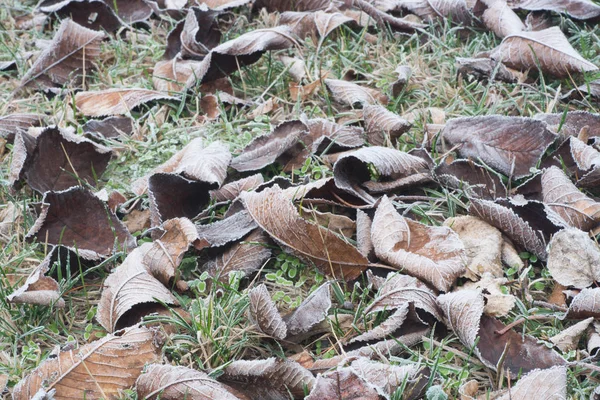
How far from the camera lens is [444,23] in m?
3.31

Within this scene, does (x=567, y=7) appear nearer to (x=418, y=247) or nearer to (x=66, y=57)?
(x=418, y=247)

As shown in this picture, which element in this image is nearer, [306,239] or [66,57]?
[306,239]

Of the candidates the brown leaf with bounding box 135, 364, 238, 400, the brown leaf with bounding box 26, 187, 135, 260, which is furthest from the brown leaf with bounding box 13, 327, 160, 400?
the brown leaf with bounding box 26, 187, 135, 260

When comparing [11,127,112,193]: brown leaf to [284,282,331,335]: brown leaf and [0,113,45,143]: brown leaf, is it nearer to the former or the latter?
[0,113,45,143]: brown leaf

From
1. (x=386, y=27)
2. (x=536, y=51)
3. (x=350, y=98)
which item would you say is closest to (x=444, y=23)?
(x=386, y=27)

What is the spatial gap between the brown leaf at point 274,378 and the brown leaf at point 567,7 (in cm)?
222

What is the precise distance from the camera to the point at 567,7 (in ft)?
10.5

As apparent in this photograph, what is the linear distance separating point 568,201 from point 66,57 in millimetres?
2270

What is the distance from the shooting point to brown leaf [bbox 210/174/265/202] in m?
2.41

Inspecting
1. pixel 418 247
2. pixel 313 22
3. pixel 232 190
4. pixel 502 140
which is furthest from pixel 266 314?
pixel 313 22

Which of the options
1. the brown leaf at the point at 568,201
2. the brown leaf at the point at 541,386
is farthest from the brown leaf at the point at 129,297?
the brown leaf at the point at 568,201

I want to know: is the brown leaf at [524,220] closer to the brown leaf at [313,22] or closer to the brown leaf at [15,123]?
the brown leaf at [313,22]

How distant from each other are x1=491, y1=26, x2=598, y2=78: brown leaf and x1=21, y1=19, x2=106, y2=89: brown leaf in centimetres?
181

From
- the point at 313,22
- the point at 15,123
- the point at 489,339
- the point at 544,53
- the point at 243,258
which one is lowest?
the point at 15,123
